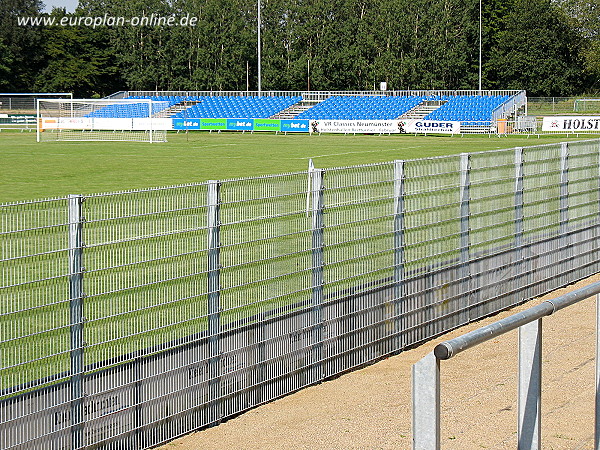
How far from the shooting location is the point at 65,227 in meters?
6.79

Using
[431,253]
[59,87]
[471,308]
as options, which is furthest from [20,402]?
[59,87]

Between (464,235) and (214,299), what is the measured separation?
4.09 m

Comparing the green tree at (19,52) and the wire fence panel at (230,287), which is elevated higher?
the green tree at (19,52)

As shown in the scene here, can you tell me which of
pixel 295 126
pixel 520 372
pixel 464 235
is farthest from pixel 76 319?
pixel 295 126

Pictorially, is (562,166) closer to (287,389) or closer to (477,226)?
(477,226)

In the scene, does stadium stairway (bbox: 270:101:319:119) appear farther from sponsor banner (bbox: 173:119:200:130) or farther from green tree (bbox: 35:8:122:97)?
green tree (bbox: 35:8:122:97)

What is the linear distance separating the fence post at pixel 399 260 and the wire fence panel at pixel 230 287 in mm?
16

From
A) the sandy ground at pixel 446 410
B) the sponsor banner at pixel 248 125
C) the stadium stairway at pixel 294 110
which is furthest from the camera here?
the stadium stairway at pixel 294 110

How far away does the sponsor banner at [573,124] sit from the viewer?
4922cm

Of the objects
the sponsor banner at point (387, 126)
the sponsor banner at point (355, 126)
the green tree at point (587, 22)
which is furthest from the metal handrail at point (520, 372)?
the green tree at point (587, 22)

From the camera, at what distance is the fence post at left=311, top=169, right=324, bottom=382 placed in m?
8.81

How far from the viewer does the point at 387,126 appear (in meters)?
55.7

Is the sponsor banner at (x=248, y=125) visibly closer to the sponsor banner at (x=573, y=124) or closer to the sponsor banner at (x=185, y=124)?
the sponsor banner at (x=185, y=124)

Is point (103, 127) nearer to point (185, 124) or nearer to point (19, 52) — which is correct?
point (185, 124)
